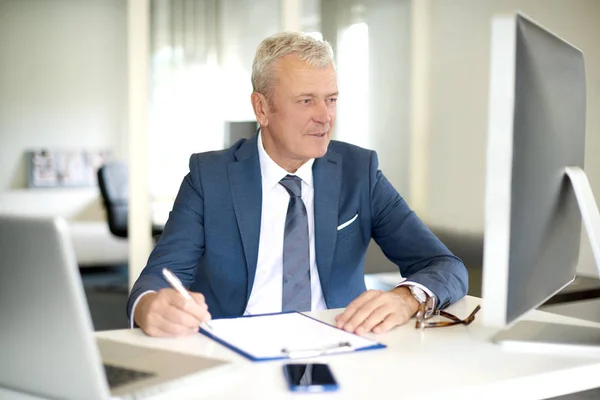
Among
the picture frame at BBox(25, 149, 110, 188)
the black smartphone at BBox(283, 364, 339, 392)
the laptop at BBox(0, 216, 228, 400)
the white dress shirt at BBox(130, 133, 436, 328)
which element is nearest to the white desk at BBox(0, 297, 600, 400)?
the black smartphone at BBox(283, 364, 339, 392)

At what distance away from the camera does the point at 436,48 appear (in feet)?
17.9

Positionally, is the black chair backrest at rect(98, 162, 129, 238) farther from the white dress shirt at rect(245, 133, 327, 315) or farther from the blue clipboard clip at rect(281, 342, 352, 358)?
the blue clipboard clip at rect(281, 342, 352, 358)

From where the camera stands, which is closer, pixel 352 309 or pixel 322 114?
pixel 352 309

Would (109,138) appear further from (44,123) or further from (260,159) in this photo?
(260,159)

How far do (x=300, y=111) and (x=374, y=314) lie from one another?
85 cm

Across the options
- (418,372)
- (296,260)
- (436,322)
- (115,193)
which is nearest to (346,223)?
(296,260)

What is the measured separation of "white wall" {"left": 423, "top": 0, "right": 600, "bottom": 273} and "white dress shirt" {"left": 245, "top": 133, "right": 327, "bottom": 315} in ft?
11.1

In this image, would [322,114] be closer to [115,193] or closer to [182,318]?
[182,318]

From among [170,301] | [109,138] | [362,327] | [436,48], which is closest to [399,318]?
[362,327]

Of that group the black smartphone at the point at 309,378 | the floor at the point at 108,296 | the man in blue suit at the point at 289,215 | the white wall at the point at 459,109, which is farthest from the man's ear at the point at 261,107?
the white wall at the point at 459,109

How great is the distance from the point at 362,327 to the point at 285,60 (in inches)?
38.1

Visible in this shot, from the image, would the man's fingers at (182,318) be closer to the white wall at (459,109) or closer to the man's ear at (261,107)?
the man's ear at (261,107)

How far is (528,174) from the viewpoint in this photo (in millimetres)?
1160

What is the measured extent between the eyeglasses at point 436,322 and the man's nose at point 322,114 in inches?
28.1
